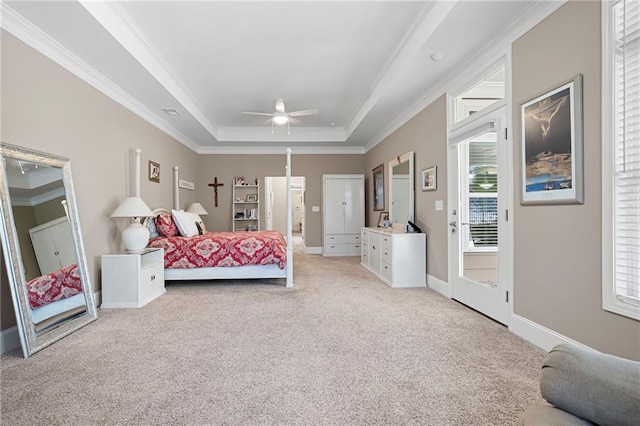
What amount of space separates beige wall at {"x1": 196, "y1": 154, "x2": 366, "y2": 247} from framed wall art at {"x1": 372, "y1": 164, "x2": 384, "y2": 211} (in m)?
1.00

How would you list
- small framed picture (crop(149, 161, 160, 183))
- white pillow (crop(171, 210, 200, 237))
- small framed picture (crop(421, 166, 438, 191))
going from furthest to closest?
small framed picture (crop(149, 161, 160, 183)) → white pillow (crop(171, 210, 200, 237)) → small framed picture (crop(421, 166, 438, 191))

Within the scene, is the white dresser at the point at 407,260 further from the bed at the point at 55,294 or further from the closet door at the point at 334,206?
the bed at the point at 55,294

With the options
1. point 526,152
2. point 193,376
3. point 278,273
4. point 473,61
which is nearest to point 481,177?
point 526,152

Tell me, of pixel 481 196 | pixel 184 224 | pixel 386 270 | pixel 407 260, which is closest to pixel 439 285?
pixel 407 260

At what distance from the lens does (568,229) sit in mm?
2139

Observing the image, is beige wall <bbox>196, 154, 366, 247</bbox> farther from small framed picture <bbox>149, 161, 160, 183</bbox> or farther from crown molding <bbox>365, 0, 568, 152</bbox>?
crown molding <bbox>365, 0, 568, 152</bbox>

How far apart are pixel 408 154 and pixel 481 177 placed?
1615mm

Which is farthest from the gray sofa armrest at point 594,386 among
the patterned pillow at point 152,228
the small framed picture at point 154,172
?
the small framed picture at point 154,172

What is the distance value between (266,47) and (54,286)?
3.04 metres

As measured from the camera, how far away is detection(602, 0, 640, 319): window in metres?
1.73

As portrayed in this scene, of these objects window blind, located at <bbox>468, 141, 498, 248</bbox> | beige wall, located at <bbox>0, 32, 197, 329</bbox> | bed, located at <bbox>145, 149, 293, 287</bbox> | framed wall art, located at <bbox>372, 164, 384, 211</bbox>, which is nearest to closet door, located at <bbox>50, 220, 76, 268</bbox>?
beige wall, located at <bbox>0, 32, 197, 329</bbox>

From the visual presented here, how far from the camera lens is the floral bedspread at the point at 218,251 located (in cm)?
443

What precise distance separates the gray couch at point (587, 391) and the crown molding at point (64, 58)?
12.6ft

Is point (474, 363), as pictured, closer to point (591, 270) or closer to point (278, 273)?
point (591, 270)
